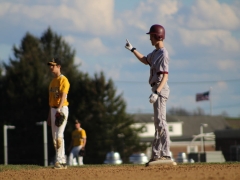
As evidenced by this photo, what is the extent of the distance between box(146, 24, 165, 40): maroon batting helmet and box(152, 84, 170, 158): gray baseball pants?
87 cm

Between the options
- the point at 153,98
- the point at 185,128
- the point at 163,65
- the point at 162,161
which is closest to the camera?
the point at 153,98

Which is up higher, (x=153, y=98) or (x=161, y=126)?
(x=153, y=98)

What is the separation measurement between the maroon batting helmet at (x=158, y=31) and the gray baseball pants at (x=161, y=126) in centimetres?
87

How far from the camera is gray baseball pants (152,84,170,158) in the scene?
11352 mm

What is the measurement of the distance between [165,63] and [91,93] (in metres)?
55.7

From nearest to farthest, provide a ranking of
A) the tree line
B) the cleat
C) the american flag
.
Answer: the cleat, the tree line, the american flag

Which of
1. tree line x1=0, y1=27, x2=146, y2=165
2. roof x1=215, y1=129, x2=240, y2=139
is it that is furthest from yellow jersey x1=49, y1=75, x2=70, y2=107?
roof x1=215, y1=129, x2=240, y2=139

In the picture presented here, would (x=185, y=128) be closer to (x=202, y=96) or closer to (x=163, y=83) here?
(x=202, y=96)

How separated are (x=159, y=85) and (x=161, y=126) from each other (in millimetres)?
739

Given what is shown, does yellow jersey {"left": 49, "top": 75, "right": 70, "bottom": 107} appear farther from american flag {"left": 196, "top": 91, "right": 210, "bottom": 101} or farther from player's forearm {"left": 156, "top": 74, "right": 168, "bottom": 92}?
american flag {"left": 196, "top": 91, "right": 210, "bottom": 101}

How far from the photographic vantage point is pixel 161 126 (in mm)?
11375

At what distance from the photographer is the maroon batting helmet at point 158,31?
37.7 ft

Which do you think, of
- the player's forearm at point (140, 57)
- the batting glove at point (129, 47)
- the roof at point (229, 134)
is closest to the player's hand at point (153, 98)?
the player's forearm at point (140, 57)

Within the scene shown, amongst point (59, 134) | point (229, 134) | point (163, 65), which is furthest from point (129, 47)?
point (229, 134)
